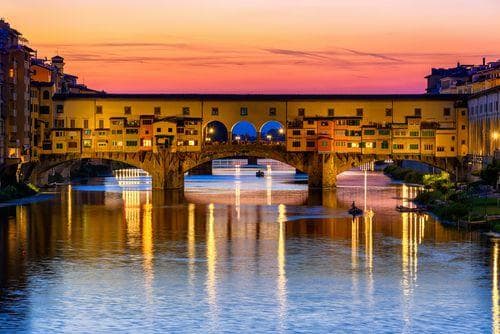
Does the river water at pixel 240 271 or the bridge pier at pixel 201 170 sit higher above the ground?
the bridge pier at pixel 201 170

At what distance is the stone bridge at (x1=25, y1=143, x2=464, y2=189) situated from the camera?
112 metres

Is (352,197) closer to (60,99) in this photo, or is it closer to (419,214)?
(419,214)

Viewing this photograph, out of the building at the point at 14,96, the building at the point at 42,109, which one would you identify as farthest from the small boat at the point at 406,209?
the building at the point at 42,109

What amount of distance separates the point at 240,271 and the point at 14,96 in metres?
56.7

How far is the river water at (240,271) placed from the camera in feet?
128

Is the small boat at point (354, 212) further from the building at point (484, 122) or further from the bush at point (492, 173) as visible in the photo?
the building at point (484, 122)

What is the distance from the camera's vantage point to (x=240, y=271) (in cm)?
5009

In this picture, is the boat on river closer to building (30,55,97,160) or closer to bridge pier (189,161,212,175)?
building (30,55,97,160)

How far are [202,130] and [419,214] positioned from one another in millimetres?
38803

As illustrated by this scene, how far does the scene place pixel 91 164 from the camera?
15262cm

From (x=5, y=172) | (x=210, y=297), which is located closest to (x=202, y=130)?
(x=5, y=172)

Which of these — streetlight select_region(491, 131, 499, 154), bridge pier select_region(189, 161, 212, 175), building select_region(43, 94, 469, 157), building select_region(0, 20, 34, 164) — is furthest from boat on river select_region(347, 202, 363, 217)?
bridge pier select_region(189, 161, 212, 175)

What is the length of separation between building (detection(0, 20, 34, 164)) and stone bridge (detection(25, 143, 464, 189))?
9065mm

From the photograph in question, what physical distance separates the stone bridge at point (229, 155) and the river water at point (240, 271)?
2550cm
